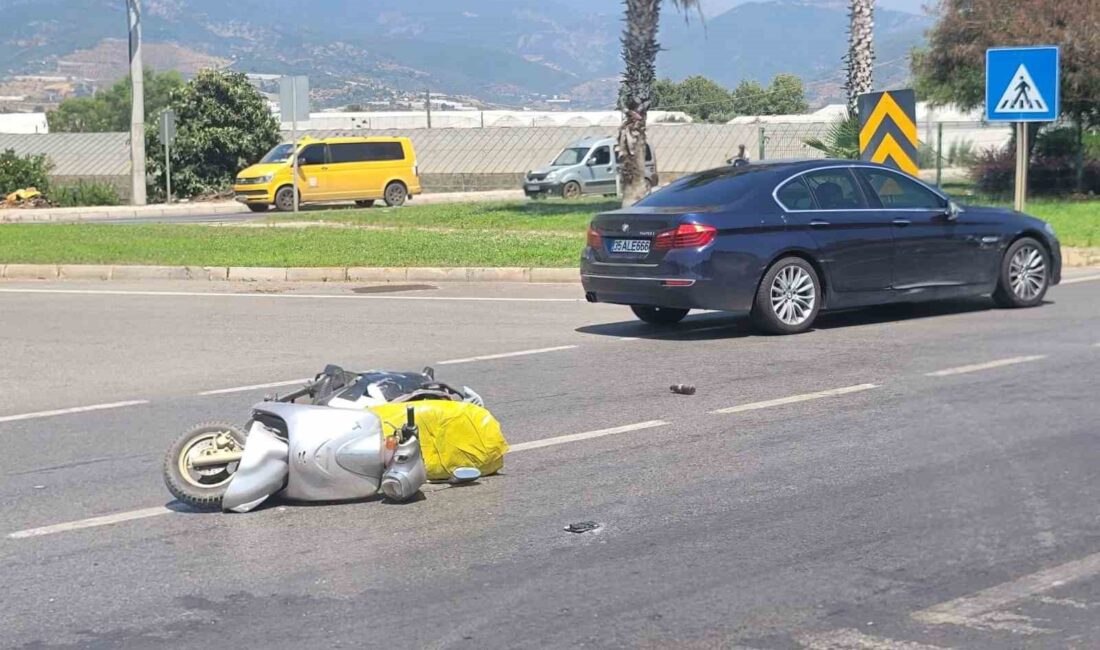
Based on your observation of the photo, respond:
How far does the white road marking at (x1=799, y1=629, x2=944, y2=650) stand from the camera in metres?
4.92

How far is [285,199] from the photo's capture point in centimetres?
3681

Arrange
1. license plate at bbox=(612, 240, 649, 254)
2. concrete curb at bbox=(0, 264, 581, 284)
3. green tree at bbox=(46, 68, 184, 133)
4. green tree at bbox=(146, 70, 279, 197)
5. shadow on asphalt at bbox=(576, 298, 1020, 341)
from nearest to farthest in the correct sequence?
license plate at bbox=(612, 240, 649, 254)
shadow on asphalt at bbox=(576, 298, 1020, 341)
concrete curb at bbox=(0, 264, 581, 284)
green tree at bbox=(146, 70, 279, 197)
green tree at bbox=(46, 68, 184, 133)

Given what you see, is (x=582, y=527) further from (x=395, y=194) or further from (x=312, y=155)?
(x=395, y=194)

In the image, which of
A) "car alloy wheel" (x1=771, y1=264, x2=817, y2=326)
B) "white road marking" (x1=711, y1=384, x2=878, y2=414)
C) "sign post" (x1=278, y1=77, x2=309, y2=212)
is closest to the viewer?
"white road marking" (x1=711, y1=384, x2=878, y2=414)

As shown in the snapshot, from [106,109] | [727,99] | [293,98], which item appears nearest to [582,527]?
[293,98]

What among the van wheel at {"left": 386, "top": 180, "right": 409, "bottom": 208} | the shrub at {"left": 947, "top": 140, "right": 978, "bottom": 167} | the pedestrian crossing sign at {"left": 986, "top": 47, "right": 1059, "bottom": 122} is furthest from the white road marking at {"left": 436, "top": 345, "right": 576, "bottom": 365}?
the van wheel at {"left": 386, "top": 180, "right": 409, "bottom": 208}

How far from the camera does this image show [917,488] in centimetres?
710

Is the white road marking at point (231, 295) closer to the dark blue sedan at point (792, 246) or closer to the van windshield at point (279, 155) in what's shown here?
the dark blue sedan at point (792, 246)

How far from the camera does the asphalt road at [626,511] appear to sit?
527cm

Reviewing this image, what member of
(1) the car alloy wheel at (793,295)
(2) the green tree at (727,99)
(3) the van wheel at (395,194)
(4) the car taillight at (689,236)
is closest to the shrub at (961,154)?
(3) the van wheel at (395,194)

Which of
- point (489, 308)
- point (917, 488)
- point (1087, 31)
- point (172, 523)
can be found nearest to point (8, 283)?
point (489, 308)

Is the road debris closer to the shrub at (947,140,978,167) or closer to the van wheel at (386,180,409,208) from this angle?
the shrub at (947,140,978,167)

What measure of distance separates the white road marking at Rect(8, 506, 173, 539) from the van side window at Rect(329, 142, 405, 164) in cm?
3066

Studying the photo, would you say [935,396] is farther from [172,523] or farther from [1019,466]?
[172,523]
